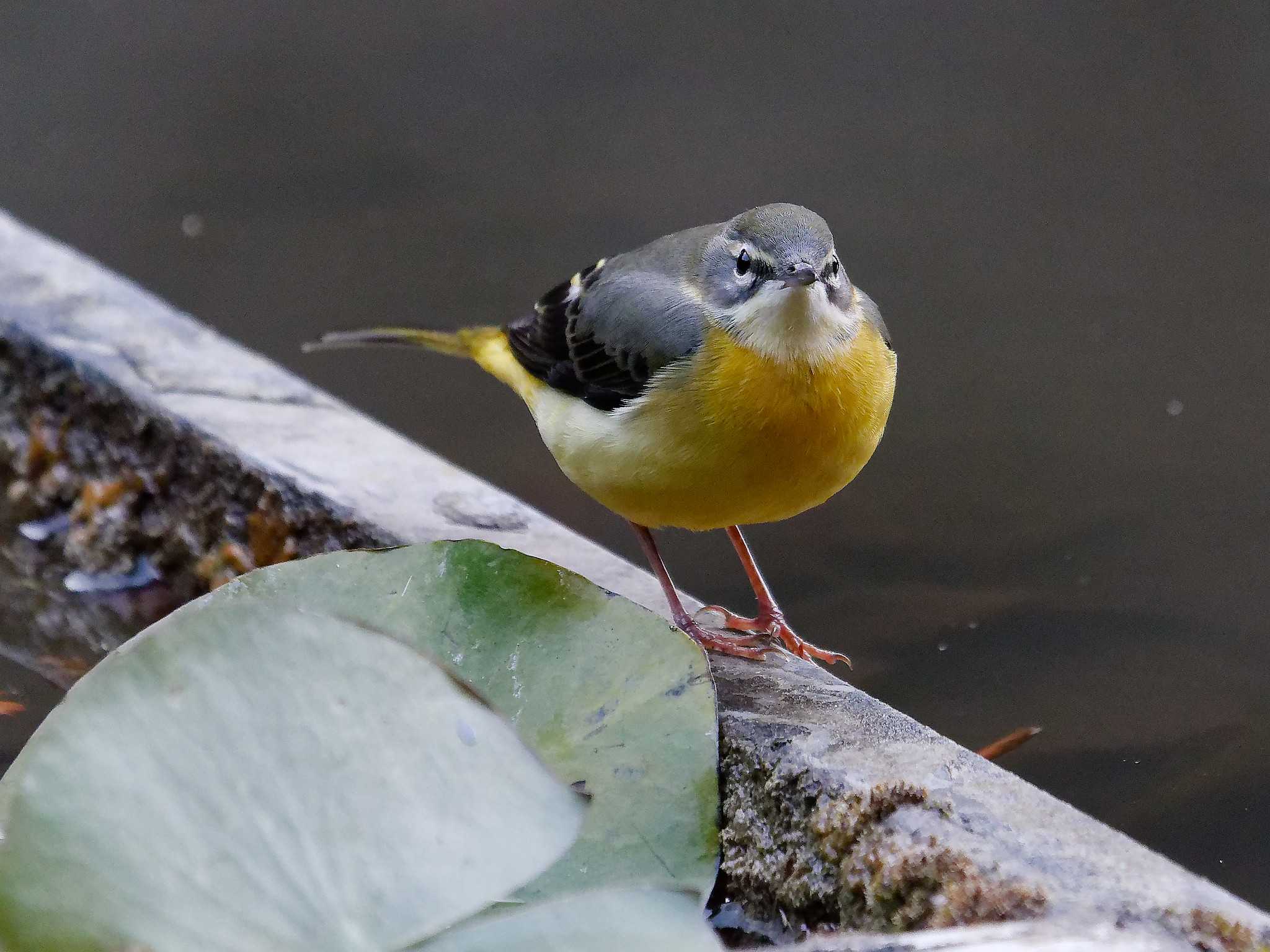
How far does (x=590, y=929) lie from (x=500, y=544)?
1.70 metres

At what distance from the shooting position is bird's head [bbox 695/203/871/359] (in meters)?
3.33

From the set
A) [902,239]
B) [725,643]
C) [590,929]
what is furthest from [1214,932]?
[902,239]

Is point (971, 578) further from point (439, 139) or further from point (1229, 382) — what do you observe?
→ point (439, 139)

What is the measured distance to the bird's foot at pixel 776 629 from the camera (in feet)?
12.6

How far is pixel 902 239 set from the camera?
7133mm

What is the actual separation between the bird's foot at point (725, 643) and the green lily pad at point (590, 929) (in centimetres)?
127

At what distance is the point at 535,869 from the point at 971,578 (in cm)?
275

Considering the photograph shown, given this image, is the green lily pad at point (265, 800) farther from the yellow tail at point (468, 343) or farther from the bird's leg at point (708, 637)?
the yellow tail at point (468, 343)

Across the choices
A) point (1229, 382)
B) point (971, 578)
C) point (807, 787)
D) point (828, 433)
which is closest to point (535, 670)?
point (807, 787)

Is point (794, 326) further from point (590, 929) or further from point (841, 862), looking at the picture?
point (590, 929)

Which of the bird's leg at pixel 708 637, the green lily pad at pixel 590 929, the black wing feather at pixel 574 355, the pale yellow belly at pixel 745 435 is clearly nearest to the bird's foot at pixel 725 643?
the bird's leg at pixel 708 637

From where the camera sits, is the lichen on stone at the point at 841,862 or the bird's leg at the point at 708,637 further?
the bird's leg at the point at 708,637

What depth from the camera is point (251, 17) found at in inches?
376

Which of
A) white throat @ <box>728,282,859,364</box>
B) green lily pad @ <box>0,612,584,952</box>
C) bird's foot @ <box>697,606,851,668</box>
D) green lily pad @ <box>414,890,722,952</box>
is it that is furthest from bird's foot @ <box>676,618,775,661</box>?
green lily pad @ <box>414,890,722,952</box>
